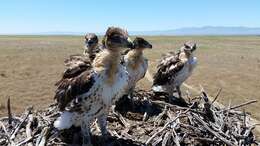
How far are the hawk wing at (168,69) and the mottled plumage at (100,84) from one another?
465cm

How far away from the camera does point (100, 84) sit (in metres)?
7.63

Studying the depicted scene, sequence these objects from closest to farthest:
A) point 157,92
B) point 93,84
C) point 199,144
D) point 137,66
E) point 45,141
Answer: point 93,84, point 45,141, point 199,144, point 137,66, point 157,92

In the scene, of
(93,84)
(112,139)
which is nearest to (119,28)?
(93,84)

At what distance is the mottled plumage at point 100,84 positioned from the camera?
7.64m

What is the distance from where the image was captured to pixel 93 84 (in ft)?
25.1

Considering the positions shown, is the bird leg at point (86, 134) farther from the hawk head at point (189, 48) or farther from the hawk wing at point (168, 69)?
the hawk head at point (189, 48)

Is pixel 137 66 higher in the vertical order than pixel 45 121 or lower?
higher

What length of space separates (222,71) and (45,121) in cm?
2341

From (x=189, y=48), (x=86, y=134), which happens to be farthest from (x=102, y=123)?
(x=189, y=48)

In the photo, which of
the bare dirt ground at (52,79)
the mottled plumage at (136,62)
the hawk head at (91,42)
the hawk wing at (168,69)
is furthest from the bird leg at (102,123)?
the bare dirt ground at (52,79)

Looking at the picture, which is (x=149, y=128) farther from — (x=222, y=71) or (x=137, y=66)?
(x=222, y=71)

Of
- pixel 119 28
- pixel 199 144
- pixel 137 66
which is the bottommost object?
pixel 199 144

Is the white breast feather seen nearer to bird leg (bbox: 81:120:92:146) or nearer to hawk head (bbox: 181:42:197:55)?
bird leg (bbox: 81:120:92:146)

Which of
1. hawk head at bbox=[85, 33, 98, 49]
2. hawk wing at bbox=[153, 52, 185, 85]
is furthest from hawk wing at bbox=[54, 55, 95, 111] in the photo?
hawk wing at bbox=[153, 52, 185, 85]
